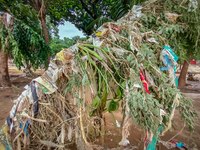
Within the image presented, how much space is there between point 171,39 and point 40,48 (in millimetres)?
4379

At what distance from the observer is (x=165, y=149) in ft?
6.74

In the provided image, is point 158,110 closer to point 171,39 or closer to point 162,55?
point 162,55

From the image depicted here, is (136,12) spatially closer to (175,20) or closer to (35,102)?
(175,20)

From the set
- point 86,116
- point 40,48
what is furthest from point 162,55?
point 40,48

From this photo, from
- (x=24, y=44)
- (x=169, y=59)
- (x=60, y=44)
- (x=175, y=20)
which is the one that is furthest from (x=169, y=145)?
(x=60, y=44)

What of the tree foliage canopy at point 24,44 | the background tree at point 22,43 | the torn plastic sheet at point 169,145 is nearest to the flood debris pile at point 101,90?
the torn plastic sheet at point 169,145

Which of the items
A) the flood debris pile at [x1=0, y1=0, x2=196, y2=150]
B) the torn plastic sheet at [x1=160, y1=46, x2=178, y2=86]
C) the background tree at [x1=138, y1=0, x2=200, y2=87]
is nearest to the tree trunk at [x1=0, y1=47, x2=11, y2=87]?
the flood debris pile at [x1=0, y1=0, x2=196, y2=150]

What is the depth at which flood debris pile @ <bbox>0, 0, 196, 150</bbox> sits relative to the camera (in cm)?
120

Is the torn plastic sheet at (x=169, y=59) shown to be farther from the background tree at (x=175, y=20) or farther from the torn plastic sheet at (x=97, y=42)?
the torn plastic sheet at (x=97, y=42)

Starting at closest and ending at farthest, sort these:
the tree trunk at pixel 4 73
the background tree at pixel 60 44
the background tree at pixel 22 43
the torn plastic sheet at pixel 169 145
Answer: the torn plastic sheet at pixel 169 145 < the background tree at pixel 60 44 < the background tree at pixel 22 43 < the tree trunk at pixel 4 73

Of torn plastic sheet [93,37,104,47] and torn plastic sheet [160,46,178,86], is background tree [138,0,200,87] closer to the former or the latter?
torn plastic sheet [160,46,178,86]

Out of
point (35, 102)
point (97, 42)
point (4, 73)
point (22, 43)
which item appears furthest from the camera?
point (4, 73)

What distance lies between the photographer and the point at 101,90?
1.43m

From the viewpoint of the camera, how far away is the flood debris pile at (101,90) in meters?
1.20
